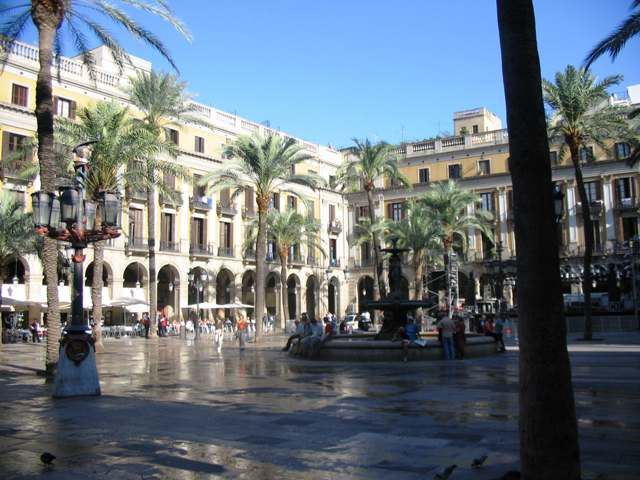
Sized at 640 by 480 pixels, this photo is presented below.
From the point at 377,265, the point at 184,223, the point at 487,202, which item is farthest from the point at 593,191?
the point at 184,223

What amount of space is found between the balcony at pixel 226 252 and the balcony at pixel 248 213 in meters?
3.17

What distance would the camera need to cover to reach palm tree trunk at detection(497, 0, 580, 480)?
4.44 meters

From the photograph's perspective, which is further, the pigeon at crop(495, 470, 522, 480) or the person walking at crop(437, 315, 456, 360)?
the person walking at crop(437, 315, 456, 360)

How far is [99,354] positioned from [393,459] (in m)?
20.7

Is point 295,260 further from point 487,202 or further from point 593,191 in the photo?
point 593,191

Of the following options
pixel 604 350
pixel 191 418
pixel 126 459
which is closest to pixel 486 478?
pixel 126 459

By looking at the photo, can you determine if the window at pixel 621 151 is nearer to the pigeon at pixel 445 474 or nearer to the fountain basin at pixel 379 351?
the fountain basin at pixel 379 351

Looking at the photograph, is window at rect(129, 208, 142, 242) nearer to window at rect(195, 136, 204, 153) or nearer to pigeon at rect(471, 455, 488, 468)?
window at rect(195, 136, 204, 153)

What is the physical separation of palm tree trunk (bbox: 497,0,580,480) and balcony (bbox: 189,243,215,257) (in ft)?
147

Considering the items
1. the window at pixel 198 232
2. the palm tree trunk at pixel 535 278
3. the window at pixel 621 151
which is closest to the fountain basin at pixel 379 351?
the palm tree trunk at pixel 535 278

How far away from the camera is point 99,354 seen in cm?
2473

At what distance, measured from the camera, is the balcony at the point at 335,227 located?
6378cm


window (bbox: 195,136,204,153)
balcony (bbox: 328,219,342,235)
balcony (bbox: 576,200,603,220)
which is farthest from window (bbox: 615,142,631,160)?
window (bbox: 195,136,204,153)

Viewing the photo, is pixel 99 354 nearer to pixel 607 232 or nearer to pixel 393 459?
pixel 393 459
